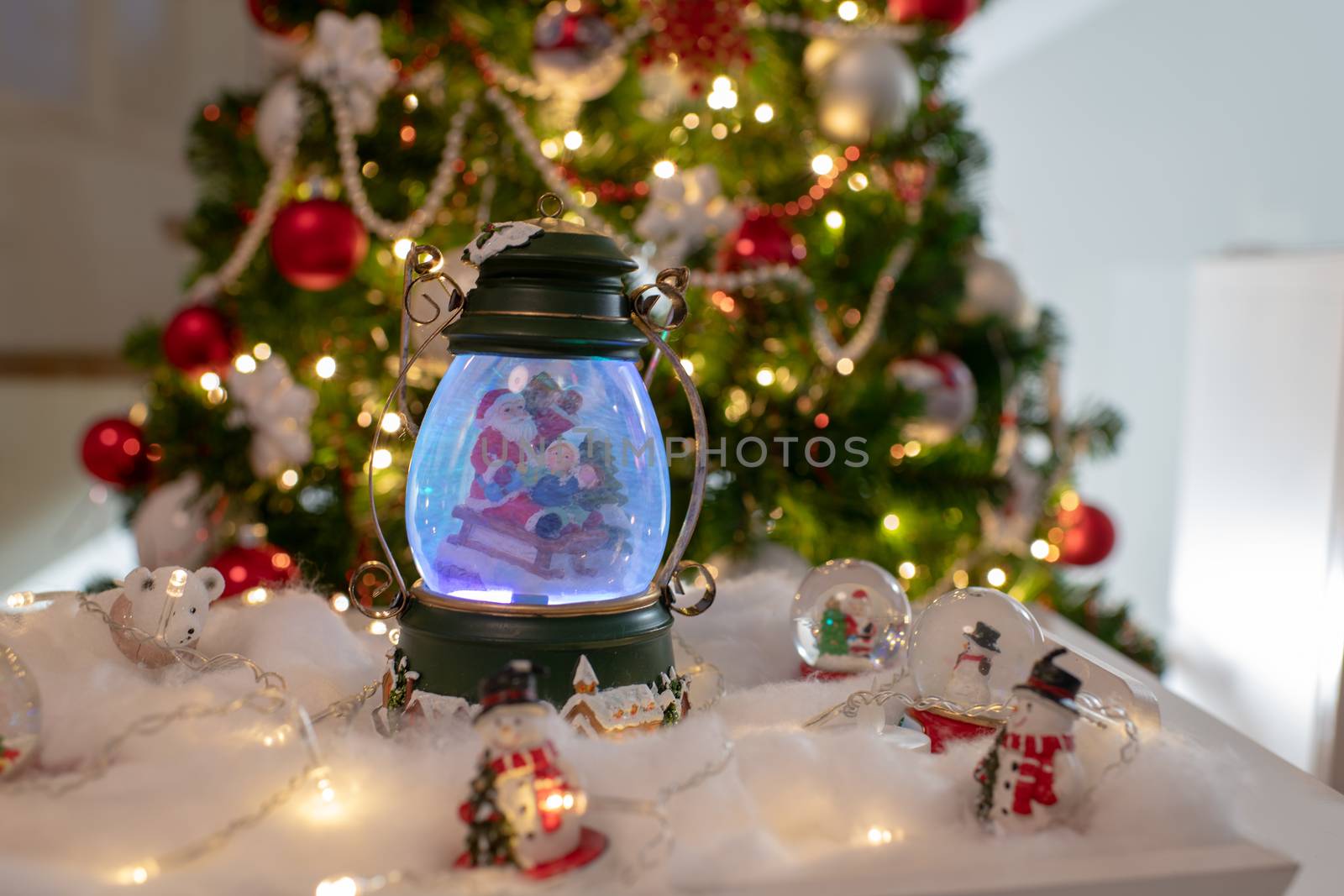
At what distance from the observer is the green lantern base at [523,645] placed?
2.05 ft

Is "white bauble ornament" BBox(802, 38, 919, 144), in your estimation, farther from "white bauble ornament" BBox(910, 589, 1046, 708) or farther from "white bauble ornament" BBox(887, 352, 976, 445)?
"white bauble ornament" BBox(910, 589, 1046, 708)

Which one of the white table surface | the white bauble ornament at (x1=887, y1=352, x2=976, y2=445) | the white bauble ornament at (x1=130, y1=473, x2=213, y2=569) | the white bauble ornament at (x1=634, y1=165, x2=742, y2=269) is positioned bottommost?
the white table surface

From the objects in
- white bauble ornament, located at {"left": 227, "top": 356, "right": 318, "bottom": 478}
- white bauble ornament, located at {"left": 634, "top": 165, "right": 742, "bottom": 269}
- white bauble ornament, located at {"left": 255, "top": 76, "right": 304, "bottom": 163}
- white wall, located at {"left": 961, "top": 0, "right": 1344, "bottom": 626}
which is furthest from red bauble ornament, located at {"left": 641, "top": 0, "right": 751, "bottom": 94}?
white wall, located at {"left": 961, "top": 0, "right": 1344, "bottom": 626}

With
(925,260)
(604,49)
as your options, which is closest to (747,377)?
(925,260)

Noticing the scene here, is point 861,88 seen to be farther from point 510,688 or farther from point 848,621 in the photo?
point 510,688

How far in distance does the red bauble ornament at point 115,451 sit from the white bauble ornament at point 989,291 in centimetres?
106

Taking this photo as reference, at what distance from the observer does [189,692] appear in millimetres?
587

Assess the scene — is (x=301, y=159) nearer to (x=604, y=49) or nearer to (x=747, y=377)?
(x=604, y=49)

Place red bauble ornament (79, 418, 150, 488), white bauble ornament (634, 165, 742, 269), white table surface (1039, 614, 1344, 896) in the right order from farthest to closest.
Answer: red bauble ornament (79, 418, 150, 488), white bauble ornament (634, 165, 742, 269), white table surface (1039, 614, 1344, 896)

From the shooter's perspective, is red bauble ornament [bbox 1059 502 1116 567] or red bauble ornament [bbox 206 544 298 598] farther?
red bauble ornament [bbox 1059 502 1116 567]

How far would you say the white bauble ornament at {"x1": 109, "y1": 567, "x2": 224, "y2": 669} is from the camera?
2.22 ft

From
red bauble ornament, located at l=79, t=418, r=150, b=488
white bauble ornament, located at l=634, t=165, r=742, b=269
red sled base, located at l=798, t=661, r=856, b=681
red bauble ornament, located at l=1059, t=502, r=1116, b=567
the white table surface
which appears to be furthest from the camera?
red bauble ornament, located at l=1059, t=502, r=1116, b=567

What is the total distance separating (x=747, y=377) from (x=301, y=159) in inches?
22.4

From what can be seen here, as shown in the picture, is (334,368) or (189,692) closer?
(189,692)
